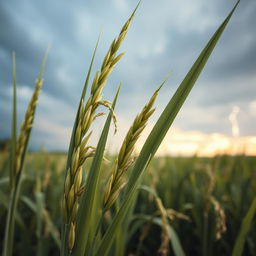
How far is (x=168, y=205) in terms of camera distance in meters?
A: 2.67

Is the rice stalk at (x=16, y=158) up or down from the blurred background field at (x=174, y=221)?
up

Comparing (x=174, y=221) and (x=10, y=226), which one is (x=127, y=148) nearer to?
(x=10, y=226)

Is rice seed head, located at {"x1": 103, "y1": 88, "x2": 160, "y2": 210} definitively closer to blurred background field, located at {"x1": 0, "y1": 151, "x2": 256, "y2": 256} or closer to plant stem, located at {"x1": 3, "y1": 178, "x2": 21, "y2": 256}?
plant stem, located at {"x1": 3, "y1": 178, "x2": 21, "y2": 256}

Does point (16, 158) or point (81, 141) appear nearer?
point (81, 141)

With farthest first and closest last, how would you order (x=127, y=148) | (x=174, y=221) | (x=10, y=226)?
(x=174, y=221) → (x=10, y=226) → (x=127, y=148)

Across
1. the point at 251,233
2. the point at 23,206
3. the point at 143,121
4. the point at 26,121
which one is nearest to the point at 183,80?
the point at 143,121

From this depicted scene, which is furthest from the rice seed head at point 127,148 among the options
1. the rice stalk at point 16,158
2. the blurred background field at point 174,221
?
the blurred background field at point 174,221

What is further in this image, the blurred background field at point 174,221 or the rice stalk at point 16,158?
the blurred background field at point 174,221

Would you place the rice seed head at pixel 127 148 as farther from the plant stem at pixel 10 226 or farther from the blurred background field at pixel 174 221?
the blurred background field at pixel 174 221

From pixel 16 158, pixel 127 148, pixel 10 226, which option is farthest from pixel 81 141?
pixel 10 226

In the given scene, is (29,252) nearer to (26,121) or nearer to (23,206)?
(23,206)

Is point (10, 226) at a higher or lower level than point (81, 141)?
lower

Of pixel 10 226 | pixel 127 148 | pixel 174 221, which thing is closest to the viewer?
pixel 127 148

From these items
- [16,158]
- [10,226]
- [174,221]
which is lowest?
[174,221]
